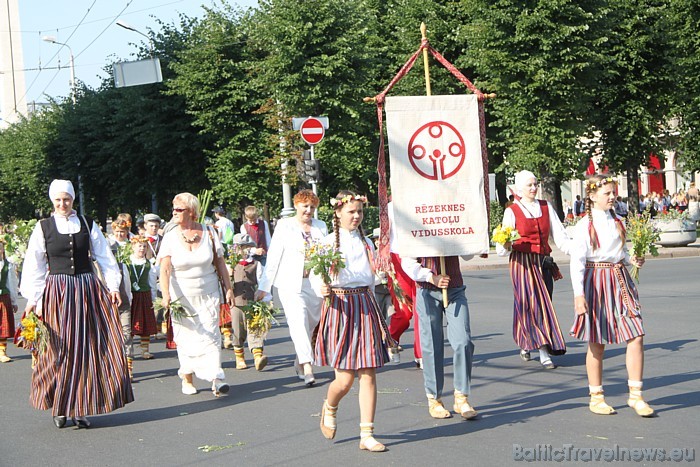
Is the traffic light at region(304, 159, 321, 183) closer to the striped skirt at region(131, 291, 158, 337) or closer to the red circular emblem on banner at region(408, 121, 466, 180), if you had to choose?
the striped skirt at region(131, 291, 158, 337)

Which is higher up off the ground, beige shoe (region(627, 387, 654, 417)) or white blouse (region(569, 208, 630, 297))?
white blouse (region(569, 208, 630, 297))

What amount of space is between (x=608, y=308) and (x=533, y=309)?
8.08 feet

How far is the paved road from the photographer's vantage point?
22.2ft

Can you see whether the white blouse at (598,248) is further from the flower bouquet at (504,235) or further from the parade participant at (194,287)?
the parade participant at (194,287)

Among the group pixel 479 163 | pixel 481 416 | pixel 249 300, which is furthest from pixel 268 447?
pixel 249 300

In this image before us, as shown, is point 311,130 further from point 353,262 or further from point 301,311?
point 353,262

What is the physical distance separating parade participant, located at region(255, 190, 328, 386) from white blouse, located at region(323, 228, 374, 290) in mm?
2289

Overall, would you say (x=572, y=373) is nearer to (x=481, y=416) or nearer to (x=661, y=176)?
(x=481, y=416)

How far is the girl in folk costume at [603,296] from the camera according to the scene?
7.46 m

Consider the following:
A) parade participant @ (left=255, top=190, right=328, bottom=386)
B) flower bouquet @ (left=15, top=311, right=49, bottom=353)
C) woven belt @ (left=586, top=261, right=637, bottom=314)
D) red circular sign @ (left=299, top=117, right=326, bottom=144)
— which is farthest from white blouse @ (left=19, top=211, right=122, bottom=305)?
red circular sign @ (left=299, top=117, right=326, bottom=144)

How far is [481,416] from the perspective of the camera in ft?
25.5

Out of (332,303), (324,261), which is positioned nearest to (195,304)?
(332,303)

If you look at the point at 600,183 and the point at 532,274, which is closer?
the point at 600,183

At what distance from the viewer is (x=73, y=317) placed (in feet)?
27.0
